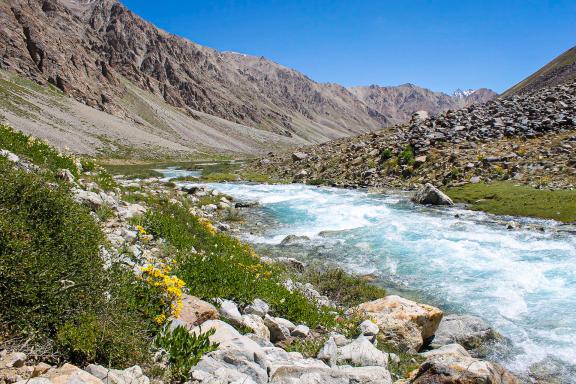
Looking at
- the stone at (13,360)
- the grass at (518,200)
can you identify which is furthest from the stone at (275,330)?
the grass at (518,200)

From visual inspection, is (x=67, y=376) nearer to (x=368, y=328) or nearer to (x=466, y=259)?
(x=368, y=328)

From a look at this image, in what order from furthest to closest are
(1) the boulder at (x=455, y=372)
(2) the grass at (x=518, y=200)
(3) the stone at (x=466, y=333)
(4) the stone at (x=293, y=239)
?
(2) the grass at (x=518, y=200), (4) the stone at (x=293, y=239), (3) the stone at (x=466, y=333), (1) the boulder at (x=455, y=372)

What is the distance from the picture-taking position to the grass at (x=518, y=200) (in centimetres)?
2109

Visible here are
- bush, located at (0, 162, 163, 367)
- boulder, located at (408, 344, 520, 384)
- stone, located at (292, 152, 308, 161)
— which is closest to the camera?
bush, located at (0, 162, 163, 367)

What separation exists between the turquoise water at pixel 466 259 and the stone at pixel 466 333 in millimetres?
484

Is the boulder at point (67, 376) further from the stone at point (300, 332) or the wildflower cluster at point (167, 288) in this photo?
the stone at point (300, 332)

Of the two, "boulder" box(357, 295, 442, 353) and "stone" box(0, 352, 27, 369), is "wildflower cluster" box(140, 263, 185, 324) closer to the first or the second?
"stone" box(0, 352, 27, 369)

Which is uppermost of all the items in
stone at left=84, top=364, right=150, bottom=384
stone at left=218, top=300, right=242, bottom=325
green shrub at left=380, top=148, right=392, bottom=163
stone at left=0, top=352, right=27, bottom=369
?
green shrub at left=380, top=148, right=392, bottom=163

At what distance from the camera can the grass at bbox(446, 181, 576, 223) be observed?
2109 cm

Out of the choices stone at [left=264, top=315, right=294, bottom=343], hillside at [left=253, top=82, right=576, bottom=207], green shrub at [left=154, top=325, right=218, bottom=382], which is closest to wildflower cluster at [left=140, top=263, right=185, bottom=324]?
green shrub at [left=154, top=325, right=218, bottom=382]

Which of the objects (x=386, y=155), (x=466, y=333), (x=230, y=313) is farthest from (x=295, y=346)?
(x=386, y=155)

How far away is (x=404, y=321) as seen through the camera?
9.13 meters

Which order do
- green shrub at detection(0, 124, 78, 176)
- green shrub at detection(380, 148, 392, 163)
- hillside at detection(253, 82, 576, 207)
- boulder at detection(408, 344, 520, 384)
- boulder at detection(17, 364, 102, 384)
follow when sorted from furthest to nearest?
green shrub at detection(380, 148, 392, 163) → hillside at detection(253, 82, 576, 207) → green shrub at detection(0, 124, 78, 176) → boulder at detection(408, 344, 520, 384) → boulder at detection(17, 364, 102, 384)

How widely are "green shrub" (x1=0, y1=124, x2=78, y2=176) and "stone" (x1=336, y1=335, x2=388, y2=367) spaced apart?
35.5 ft
